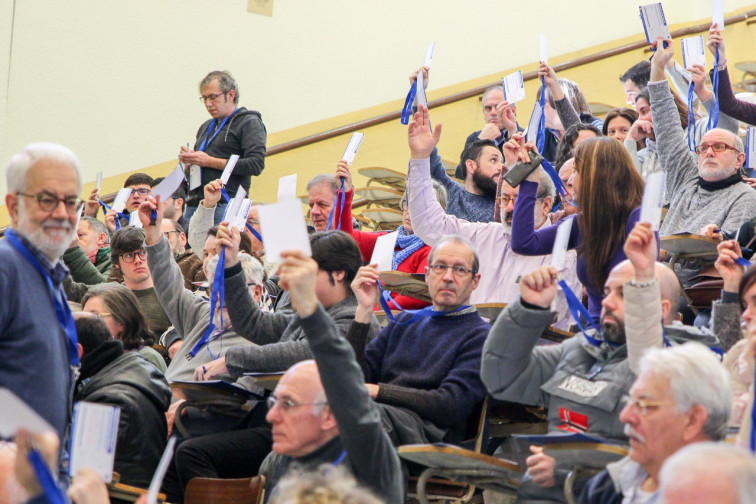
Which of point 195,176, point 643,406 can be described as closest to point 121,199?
point 195,176

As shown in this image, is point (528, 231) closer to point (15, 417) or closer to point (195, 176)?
point (15, 417)

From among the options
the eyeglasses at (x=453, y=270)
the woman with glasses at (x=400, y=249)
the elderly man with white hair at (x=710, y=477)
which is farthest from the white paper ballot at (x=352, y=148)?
the elderly man with white hair at (x=710, y=477)

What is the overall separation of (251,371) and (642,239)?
1.42 metres

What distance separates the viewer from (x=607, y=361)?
270 centimetres

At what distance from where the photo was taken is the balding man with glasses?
565 centimetres

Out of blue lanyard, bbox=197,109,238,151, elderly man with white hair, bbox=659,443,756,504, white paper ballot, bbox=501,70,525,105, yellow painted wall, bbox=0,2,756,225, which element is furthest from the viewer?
yellow painted wall, bbox=0,2,756,225

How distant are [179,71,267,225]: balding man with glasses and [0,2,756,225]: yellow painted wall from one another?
128cm

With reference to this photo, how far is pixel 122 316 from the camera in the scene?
3.63 m

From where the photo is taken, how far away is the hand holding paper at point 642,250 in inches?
94.3

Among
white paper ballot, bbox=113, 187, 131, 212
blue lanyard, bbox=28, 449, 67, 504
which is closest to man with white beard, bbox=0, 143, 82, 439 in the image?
blue lanyard, bbox=28, 449, 67, 504

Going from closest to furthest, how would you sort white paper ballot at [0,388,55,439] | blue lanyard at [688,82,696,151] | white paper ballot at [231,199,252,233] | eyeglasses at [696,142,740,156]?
1. white paper ballot at [0,388,55,439]
2. white paper ballot at [231,199,252,233]
3. eyeglasses at [696,142,740,156]
4. blue lanyard at [688,82,696,151]

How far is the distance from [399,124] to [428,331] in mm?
4321

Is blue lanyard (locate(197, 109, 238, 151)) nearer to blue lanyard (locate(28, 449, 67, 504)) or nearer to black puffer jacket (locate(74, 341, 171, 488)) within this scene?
black puffer jacket (locate(74, 341, 171, 488))

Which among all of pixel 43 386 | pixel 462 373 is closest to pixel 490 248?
pixel 462 373
